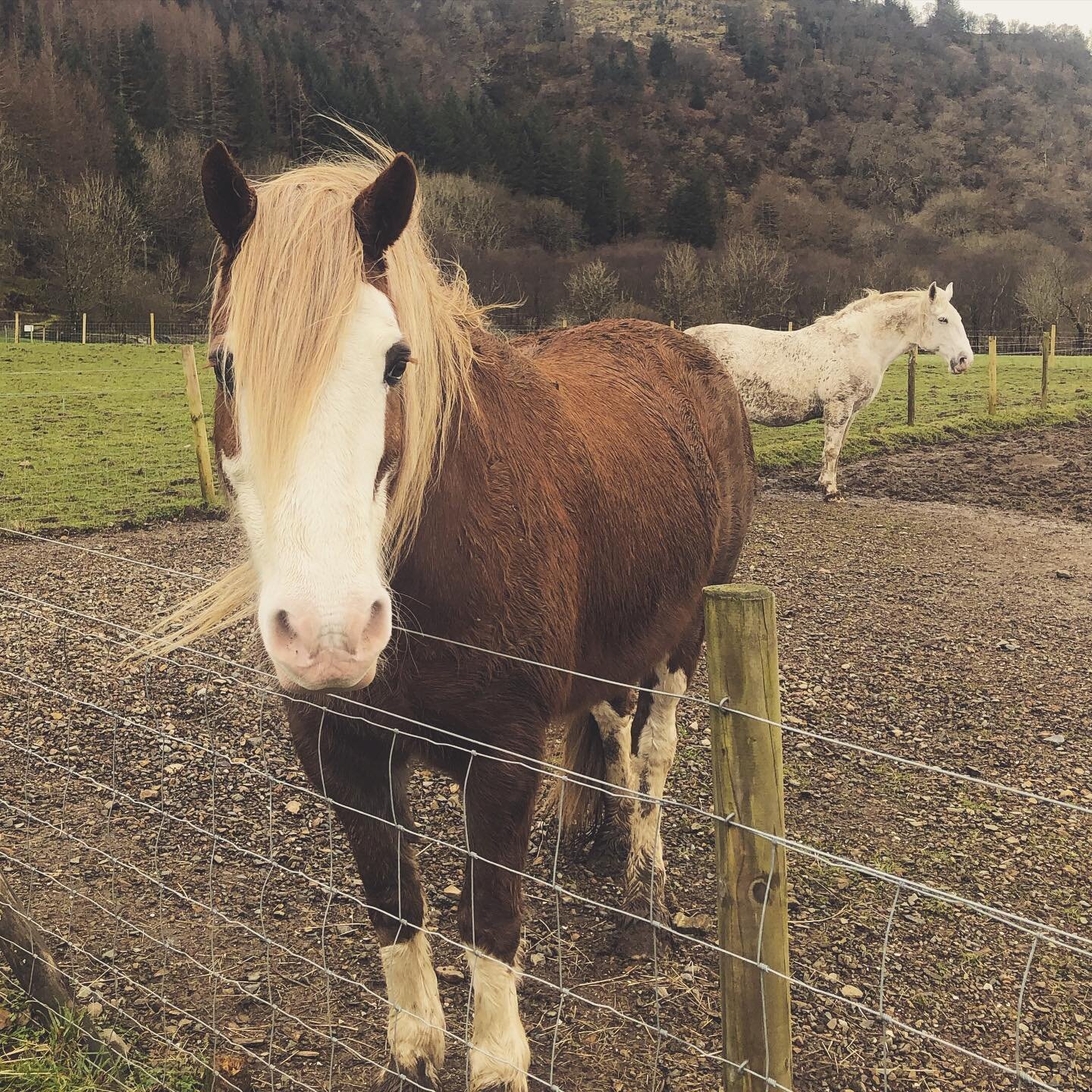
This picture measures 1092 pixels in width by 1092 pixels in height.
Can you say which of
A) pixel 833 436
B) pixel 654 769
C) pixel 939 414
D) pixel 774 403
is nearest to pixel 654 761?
pixel 654 769

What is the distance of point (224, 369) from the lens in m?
1.90

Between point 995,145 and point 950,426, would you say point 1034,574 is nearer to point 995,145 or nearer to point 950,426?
point 950,426

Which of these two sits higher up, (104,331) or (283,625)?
(104,331)

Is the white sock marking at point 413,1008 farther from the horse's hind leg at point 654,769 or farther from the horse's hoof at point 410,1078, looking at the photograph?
the horse's hind leg at point 654,769

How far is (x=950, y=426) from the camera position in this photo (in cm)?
1561

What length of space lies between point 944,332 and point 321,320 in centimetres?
1278

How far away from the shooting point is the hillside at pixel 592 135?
137 feet

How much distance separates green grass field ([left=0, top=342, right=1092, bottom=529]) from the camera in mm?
10922

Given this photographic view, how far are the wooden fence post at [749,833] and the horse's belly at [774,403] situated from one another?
1071cm

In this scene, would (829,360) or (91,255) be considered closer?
(829,360)

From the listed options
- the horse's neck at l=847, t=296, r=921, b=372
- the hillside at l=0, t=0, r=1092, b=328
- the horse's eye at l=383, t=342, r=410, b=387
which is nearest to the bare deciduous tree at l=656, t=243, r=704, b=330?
the hillside at l=0, t=0, r=1092, b=328

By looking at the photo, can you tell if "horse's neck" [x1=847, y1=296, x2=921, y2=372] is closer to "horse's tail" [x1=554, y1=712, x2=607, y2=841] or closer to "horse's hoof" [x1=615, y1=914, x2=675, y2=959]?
"horse's tail" [x1=554, y1=712, x2=607, y2=841]

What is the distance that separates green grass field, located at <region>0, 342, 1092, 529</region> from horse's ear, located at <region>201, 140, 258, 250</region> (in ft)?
29.7

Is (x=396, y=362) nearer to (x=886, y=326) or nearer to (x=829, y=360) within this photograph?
(x=829, y=360)
